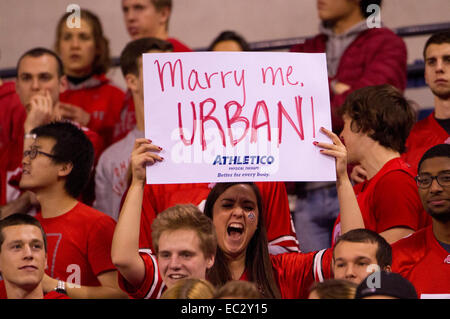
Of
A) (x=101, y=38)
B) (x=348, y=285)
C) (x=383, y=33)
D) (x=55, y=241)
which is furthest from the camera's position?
(x=101, y=38)

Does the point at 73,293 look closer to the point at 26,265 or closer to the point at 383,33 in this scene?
the point at 26,265

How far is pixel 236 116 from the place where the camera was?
9.21ft

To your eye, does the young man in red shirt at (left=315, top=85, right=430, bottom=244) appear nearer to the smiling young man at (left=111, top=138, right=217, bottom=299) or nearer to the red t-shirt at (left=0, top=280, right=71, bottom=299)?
the smiling young man at (left=111, top=138, right=217, bottom=299)

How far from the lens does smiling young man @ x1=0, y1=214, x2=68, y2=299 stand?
8.97 feet

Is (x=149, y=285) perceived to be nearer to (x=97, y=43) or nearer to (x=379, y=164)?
(x=379, y=164)

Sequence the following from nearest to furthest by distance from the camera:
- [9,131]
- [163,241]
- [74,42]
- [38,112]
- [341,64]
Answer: [163,241], [38,112], [341,64], [9,131], [74,42]

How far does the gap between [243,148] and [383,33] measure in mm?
1504

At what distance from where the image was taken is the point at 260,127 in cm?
280

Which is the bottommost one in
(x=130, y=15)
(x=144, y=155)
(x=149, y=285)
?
(x=149, y=285)

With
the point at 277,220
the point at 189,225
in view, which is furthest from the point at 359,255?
the point at 277,220

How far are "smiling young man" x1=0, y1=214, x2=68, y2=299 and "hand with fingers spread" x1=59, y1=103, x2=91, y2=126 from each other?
1399mm

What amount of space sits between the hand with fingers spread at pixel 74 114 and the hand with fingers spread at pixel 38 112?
0.27 metres

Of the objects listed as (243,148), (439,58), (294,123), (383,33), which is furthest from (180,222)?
(383,33)

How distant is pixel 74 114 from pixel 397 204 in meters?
1.96
